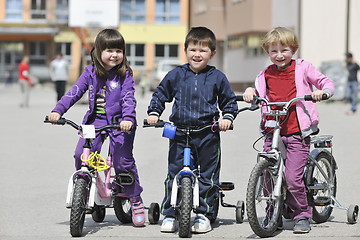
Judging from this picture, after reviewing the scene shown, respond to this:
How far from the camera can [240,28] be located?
43.5 meters

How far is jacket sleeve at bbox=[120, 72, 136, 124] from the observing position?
6.20m

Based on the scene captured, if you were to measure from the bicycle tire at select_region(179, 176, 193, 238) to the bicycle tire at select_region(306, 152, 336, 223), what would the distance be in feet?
3.62

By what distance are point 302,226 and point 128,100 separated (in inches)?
65.8

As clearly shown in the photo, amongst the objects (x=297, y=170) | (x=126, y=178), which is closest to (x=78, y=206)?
(x=126, y=178)

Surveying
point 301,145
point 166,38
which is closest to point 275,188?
point 301,145

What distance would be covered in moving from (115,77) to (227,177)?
3582 mm

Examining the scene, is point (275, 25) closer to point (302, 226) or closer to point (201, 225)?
point (302, 226)

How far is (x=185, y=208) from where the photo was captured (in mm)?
5879

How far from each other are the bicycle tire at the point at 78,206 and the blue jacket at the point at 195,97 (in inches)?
30.9

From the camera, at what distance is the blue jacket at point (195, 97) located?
6.22 metres

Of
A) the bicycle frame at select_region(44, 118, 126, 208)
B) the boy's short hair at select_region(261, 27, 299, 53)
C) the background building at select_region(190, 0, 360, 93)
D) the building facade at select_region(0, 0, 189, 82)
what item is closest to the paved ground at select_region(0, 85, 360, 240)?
the bicycle frame at select_region(44, 118, 126, 208)

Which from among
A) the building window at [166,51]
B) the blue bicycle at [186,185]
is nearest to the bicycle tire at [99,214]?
the blue bicycle at [186,185]

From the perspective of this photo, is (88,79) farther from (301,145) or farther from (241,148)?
(241,148)

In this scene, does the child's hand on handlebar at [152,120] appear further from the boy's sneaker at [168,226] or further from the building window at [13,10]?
the building window at [13,10]
